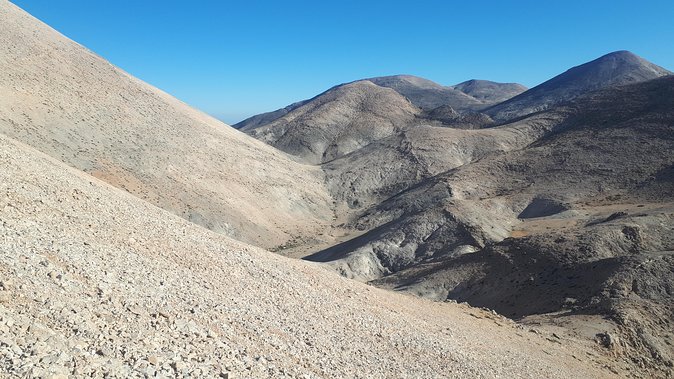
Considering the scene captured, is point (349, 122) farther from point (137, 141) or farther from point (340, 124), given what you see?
point (137, 141)

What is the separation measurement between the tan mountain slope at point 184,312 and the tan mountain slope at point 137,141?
19463mm

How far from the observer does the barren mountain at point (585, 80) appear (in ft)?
346

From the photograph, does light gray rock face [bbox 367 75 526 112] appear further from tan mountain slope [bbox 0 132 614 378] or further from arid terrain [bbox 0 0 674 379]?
tan mountain slope [bbox 0 132 614 378]

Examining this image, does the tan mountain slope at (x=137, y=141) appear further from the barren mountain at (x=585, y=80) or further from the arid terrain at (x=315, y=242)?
the barren mountain at (x=585, y=80)

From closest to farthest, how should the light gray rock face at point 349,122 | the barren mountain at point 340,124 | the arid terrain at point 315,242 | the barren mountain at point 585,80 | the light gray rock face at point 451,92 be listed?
the arid terrain at point 315,242 → the light gray rock face at point 349,122 → the barren mountain at point 340,124 → the barren mountain at point 585,80 → the light gray rock face at point 451,92

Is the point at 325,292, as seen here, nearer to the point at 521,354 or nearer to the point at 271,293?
the point at 271,293

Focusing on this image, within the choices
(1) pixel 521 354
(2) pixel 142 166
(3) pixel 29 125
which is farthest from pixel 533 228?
(3) pixel 29 125

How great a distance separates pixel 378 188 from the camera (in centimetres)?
5647

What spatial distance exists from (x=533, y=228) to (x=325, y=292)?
854 inches

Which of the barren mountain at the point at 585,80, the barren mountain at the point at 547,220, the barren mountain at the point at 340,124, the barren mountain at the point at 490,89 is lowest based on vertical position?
the barren mountain at the point at 547,220

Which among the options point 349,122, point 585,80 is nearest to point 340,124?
point 349,122

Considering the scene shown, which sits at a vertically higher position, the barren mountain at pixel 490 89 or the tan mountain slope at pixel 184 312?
the barren mountain at pixel 490 89

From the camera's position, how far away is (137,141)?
38.6 meters

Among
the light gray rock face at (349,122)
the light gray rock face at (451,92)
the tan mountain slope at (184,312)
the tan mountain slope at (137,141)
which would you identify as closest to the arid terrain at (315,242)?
the tan mountain slope at (184,312)
